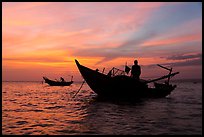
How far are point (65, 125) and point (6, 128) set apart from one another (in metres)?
2.47

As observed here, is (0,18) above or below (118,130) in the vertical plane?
above

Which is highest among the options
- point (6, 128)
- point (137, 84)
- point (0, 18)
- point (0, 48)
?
point (0, 18)

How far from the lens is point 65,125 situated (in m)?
10.1

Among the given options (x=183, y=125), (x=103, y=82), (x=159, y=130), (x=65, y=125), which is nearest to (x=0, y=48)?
(x=65, y=125)

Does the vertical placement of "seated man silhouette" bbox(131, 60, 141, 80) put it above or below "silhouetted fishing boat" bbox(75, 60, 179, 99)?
above

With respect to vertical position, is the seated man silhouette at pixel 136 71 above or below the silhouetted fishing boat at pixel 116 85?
above

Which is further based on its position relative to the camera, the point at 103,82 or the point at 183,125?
the point at 103,82

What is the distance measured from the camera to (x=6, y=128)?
9664 millimetres

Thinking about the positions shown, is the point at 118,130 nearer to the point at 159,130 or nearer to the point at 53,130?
the point at 159,130

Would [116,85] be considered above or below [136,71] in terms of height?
below

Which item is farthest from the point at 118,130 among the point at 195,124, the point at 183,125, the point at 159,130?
the point at 195,124

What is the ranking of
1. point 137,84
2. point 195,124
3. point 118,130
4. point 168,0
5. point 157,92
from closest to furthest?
point 168,0 < point 118,130 < point 195,124 < point 137,84 < point 157,92

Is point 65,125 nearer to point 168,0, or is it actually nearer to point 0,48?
point 0,48

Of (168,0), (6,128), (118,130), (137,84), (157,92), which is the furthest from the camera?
(157,92)
